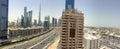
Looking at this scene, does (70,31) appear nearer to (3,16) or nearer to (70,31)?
(70,31)

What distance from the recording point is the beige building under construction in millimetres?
7152

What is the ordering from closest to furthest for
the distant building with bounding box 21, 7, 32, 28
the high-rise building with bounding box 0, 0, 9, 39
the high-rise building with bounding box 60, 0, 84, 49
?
the high-rise building with bounding box 60, 0, 84, 49, the high-rise building with bounding box 0, 0, 9, 39, the distant building with bounding box 21, 7, 32, 28

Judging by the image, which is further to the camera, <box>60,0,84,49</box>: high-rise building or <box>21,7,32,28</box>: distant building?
<box>21,7,32,28</box>: distant building

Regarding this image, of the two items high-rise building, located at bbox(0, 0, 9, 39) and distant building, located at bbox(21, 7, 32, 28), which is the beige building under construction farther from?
distant building, located at bbox(21, 7, 32, 28)

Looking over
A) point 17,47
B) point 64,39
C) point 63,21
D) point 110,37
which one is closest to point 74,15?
point 63,21

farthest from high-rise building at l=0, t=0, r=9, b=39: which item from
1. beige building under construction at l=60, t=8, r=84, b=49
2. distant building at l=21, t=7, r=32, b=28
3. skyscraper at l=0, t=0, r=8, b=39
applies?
distant building at l=21, t=7, r=32, b=28

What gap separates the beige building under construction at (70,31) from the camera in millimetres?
7152

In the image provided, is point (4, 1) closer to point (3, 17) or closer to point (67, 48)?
point (3, 17)

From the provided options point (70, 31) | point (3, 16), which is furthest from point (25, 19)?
point (70, 31)

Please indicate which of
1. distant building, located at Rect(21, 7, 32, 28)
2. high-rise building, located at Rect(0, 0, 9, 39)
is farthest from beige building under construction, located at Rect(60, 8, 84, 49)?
distant building, located at Rect(21, 7, 32, 28)

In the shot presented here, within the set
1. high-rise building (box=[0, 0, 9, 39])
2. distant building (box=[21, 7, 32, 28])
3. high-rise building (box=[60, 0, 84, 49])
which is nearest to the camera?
high-rise building (box=[60, 0, 84, 49])

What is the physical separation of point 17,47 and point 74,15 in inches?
303

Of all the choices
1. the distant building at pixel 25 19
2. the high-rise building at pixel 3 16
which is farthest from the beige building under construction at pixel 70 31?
the distant building at pixel 25 19

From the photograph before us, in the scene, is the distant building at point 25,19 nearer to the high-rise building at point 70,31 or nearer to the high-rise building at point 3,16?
the high-rise building at point 3,16
